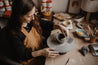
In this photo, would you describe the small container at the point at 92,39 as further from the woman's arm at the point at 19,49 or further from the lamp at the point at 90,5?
the woman's arm at the point at 19,49

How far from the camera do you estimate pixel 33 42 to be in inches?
46.7

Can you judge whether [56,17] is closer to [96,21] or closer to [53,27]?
[53,27]

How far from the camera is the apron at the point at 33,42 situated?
3.71 ft

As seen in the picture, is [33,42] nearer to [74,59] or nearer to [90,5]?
[74,59]

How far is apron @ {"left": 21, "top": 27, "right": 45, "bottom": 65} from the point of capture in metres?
1.13

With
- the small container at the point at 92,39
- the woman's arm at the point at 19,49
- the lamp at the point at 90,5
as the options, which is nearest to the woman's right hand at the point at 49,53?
the woman's arm at the point at 19,49

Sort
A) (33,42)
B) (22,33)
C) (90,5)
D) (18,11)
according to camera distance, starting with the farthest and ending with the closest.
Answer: (90,5) < (33,42) < (22,33) < (18,11)

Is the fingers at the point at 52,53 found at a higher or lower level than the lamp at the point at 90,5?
lower

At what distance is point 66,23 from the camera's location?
60.0 inches

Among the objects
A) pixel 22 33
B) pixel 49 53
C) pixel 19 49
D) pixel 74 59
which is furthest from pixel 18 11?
pixel 74 59

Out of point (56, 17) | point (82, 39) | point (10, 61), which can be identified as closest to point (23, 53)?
point (10, 61)

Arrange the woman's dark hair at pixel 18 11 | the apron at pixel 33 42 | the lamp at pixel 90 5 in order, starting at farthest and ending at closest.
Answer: the lamp at pixel 90 5 < the apron at pixel 33 42 < the woman's dark hair at pixel 18 11

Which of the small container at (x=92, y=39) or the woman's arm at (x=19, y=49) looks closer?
the woman's arm at (x=19, y=49)

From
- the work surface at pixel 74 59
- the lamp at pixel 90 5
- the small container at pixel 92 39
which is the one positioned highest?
the lamp at pixel 90 5
